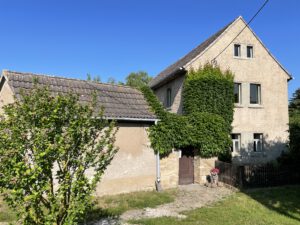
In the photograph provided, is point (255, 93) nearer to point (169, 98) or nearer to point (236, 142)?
point (236, 142)

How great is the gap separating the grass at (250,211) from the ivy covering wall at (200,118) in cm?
351

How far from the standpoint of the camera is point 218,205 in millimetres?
11578

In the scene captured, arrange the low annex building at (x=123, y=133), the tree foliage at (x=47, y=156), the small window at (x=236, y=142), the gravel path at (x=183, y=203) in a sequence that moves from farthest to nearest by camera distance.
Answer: the small window at (x=236, y=142) → the low annex building at (x=123, y=133) → the gravel path at (x=183, y=203) → the tree foliage at (x=47, y=156)

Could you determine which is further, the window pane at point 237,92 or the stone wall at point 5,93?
the window pane at point 237,92

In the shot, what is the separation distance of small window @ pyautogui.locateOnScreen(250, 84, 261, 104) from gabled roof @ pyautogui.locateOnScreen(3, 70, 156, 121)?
27.5 ft

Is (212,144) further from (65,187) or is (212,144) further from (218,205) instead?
(65,187)

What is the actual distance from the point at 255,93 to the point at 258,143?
11.5ft

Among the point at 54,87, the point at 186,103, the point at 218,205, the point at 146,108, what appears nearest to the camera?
the point at 218,205

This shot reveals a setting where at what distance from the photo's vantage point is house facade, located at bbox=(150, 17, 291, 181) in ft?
62.1

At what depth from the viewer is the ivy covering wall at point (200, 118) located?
14578 mm

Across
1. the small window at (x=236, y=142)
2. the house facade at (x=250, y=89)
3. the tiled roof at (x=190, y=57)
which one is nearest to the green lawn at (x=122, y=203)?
the small window at (x=236, y=142)

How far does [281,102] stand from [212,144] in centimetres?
766

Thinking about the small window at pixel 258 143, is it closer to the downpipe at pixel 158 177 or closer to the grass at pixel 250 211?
the grass at pixel 250 211

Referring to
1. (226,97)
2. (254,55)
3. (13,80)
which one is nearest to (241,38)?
(254,55)
